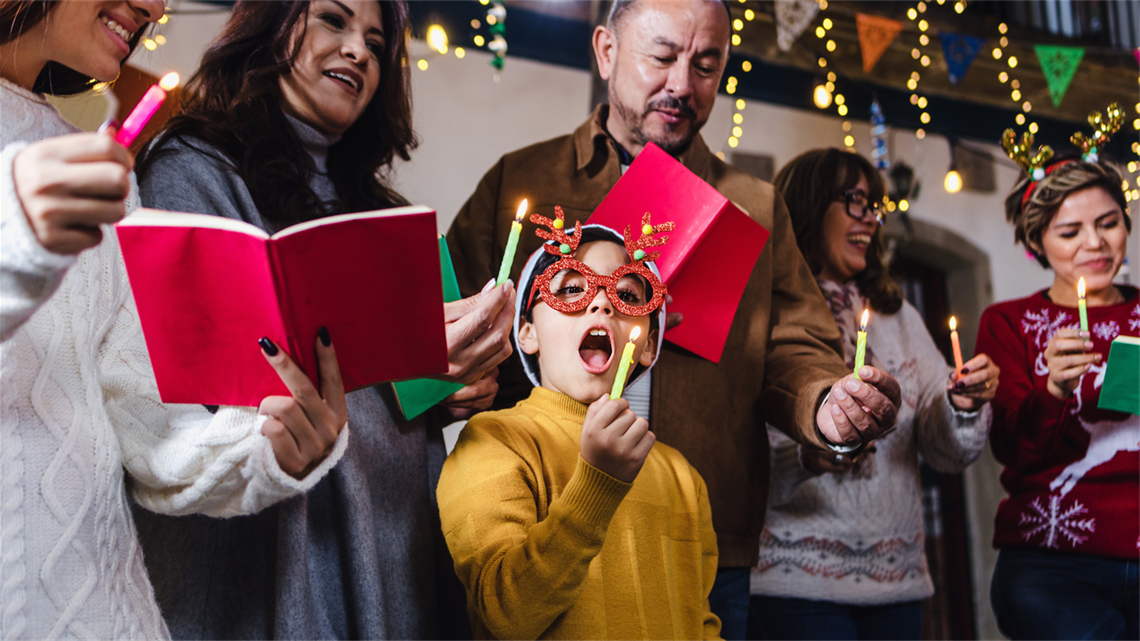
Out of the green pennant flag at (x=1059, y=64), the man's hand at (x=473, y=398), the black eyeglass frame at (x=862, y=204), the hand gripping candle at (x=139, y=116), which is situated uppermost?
the hand gripping candle at (x=139, y=116)

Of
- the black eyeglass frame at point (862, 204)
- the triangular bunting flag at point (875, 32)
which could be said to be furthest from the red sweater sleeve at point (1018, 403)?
the triangular bunting flag at point (875, 32)

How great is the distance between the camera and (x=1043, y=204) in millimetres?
2109

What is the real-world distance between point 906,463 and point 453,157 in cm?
236

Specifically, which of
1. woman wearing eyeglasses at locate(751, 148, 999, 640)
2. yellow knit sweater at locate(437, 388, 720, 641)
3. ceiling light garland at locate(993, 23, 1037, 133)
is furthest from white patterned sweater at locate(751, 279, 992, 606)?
ceiling light garland at locate(993, 23, 1037, 133)

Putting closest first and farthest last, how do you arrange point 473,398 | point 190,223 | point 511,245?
point 190,223 → point 511,245 → point 473,398

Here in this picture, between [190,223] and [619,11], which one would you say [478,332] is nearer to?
[190,223]

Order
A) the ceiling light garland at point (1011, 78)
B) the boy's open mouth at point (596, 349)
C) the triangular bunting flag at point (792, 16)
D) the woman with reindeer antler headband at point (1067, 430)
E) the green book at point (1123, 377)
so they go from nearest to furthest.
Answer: the boy's open mouth at point (596, 349) → the green book at point (1123, 377) → the woman with reindeer antler headband at point (1067, 430) → the triangular bunting flag at point (792, 16) → the ceiling light garland at point (1011, 78)

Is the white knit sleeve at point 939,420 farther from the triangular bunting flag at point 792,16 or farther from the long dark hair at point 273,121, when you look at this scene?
the triangular bunting flag at point 792,16

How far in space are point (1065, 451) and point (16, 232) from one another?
6.94 ft

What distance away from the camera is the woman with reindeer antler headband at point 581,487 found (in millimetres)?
1009

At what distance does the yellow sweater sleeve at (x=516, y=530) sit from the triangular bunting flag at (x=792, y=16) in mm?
2833

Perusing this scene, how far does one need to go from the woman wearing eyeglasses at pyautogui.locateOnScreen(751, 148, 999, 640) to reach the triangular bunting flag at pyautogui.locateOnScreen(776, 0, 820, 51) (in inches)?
61.1

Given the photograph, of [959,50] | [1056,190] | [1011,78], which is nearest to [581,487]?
[1056,190]

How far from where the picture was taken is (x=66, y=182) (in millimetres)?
667
